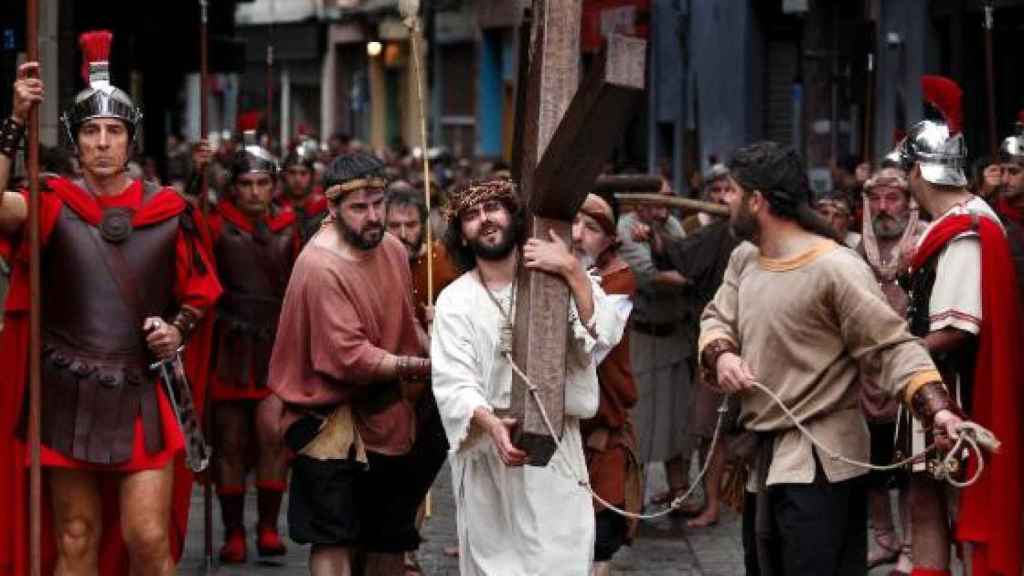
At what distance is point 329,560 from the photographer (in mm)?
9281

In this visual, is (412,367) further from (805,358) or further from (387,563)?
(805,358)

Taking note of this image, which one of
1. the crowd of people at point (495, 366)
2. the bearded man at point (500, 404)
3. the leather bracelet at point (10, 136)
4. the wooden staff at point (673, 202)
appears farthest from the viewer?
the wooden staff at point (673, 202)

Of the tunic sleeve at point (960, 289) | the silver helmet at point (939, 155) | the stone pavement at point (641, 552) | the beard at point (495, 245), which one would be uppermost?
the silver helmet at point (939, 155)

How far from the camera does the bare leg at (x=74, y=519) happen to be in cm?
855

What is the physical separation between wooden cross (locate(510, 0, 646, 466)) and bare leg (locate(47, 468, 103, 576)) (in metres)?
1.83

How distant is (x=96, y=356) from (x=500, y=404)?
1529 millimetres

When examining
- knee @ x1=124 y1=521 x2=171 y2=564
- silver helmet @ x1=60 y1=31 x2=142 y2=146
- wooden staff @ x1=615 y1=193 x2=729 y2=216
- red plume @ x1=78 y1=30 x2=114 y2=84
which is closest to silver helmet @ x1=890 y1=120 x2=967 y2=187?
wooden staff @ x1=615 y1=193 x2=729 y2=216

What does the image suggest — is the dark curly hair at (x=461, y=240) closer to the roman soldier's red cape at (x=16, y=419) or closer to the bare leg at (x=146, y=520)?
the roman soldier's red cape at (x=16, y=419)

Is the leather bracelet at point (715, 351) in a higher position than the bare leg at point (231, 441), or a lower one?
higher

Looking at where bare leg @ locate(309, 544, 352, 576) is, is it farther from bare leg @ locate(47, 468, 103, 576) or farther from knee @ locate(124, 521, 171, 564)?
bare leg @ locate(47, 468, 103, 576)

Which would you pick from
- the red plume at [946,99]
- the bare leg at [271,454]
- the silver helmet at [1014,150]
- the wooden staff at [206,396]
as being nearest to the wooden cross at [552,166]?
the red plume at [946,99]

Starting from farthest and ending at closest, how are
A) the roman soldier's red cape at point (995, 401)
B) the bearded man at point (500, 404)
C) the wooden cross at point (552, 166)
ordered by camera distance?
1. the roman soldier's red cape at point (995, 401)
2. the bearded man at point (500, 404)
3. the wooden cross at point (552, 166)

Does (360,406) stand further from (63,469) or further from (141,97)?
(141,97)

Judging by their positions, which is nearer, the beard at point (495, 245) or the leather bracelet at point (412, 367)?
the beard at point (495, 245)
